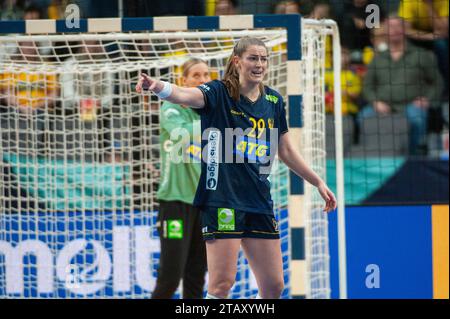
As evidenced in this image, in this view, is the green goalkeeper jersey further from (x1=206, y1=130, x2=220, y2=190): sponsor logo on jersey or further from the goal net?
(x1=206, y1=130, x2=220, y2=190): sponsor logo on jersey

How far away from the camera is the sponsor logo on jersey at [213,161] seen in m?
4.94

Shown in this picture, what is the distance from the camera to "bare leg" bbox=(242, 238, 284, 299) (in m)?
4.99

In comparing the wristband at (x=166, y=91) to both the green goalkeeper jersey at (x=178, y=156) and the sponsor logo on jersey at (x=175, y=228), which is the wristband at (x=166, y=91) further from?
the sponsor logo on jersey at (x=175, y=228)

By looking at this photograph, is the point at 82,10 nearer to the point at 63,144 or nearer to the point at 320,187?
the point at 63,144

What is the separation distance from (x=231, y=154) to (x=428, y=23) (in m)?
5.31

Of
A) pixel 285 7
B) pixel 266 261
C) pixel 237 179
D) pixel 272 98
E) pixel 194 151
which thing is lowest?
pixel 266 261

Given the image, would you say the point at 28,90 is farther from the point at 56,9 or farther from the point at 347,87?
the point at 347,87

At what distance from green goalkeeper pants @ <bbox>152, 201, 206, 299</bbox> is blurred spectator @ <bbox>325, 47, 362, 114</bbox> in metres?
2.78

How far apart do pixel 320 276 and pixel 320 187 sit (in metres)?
1.69

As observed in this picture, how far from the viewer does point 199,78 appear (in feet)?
20.9

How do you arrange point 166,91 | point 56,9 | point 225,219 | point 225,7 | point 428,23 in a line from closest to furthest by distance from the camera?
point 166,91
point 225,219
point 225,7
point 428,23
point 56,9

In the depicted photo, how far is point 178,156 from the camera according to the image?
6.73m

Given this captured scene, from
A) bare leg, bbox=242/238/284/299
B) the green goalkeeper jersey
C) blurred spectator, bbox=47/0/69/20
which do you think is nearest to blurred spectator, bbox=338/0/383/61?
blurred spectator, bbox=47/0/69/20

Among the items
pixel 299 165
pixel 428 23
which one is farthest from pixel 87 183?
pixel 428 23
